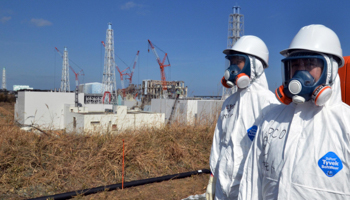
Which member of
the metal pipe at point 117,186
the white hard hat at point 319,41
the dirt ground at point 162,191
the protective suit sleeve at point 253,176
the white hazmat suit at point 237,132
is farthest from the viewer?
the dirt ground at point 162,191

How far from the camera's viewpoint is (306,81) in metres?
1.61

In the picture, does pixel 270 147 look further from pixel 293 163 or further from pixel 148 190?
pixel 148 190

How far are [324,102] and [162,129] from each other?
5781mm

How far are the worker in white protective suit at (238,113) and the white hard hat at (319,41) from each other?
0.84 metres

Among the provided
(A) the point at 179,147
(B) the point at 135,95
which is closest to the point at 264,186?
(A) the point at 179,147

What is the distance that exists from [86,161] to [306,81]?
441cm

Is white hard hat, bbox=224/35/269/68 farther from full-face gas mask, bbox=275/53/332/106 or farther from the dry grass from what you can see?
the dry grass

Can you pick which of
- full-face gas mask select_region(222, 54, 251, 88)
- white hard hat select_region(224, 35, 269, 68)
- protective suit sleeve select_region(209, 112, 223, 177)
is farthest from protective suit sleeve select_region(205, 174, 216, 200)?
white hard hat select_region(224, 35, 269, 68)

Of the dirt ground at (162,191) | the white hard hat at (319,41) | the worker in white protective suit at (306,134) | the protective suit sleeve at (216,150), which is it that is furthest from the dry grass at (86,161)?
the white hard hat at (319,41)

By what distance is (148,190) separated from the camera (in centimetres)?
466

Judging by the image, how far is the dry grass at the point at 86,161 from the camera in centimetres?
441

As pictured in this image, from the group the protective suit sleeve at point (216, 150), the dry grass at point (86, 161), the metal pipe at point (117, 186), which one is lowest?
the metal pipe at point (117, 186)

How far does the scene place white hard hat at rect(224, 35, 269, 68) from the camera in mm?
2738

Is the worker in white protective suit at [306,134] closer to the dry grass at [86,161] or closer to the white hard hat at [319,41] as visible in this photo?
the white hard hat at [319,41]
